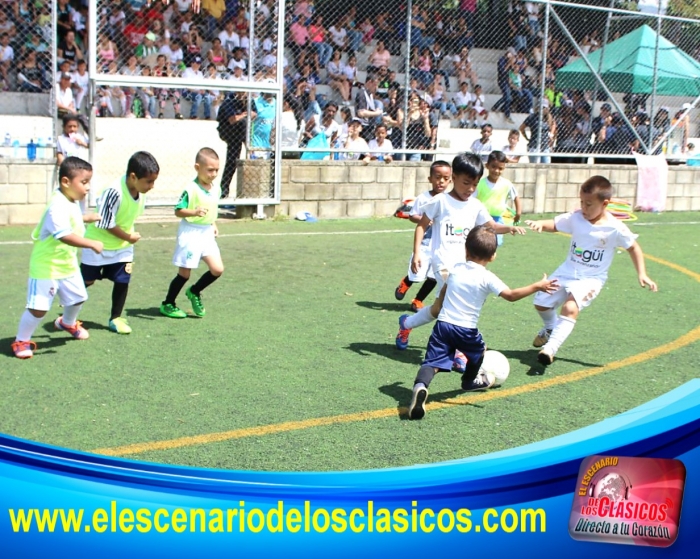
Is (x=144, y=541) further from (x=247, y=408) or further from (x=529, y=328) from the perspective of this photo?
(x=529, y=328)

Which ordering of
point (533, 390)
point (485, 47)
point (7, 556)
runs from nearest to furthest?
point (7, 556)
point (533, 390)
point (485, 47)

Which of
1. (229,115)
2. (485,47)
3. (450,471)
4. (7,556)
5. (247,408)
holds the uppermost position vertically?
(485,47)

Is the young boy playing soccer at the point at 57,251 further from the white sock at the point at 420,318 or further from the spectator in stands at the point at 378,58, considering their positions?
the spectator in stands at the point at 378,58

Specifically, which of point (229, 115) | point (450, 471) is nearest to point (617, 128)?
point (229, 115)

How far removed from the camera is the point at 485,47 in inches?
631

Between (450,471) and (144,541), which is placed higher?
(450,471)

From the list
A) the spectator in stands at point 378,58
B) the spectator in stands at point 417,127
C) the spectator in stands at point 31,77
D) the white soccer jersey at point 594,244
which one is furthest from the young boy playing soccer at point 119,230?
the spectator in stands at point 378,58

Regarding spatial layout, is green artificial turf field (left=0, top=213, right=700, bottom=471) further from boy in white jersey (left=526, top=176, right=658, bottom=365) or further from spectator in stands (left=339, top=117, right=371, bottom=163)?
spectator in stands (left=339, top=117, right=371, bottom=163)

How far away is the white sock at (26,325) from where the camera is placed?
6.34m

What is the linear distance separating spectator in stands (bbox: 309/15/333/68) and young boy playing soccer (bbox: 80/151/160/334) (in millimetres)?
7767

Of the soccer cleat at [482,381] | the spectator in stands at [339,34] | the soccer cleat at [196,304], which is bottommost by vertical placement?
the soccer cleat at [482,381]

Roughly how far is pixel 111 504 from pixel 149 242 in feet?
31.1

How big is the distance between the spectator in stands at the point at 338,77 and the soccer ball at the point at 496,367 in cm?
949

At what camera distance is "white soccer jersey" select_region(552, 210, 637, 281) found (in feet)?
22.1
